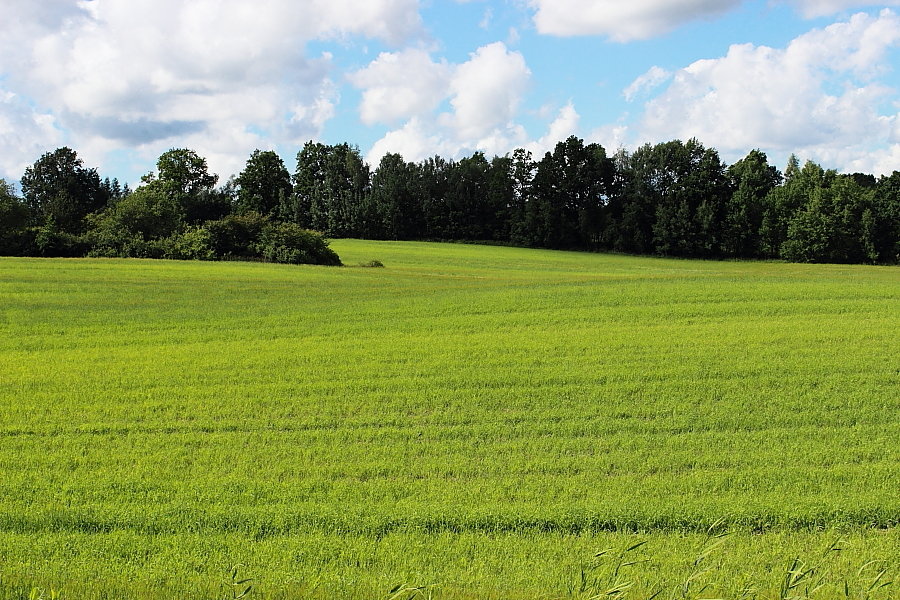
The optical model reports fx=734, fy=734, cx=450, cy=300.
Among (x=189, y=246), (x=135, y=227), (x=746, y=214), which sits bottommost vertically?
(x=189, y=246)

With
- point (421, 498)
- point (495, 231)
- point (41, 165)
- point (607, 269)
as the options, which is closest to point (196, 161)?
point (41, 165)

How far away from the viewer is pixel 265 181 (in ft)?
298

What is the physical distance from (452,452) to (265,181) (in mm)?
84791

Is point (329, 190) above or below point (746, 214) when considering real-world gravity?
above

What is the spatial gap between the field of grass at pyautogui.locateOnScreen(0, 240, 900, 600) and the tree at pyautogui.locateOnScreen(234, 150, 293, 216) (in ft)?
224

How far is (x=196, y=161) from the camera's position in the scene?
273 feet

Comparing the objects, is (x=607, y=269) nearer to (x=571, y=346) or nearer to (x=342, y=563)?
(x=571, y=346)

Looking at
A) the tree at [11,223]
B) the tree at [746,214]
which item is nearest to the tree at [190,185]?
the tree at [11,223]

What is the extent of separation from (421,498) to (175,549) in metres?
2.86

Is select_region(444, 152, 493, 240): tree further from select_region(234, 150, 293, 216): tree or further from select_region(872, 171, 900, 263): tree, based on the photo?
select_region(872, 171, 900, 263): tree

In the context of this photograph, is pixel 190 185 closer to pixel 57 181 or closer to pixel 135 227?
pixel 57 181

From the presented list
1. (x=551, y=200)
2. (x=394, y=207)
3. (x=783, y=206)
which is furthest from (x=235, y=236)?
(x=783, y=206)

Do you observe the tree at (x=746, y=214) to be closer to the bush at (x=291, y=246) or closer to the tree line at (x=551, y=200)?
the tree line at (x=551, y=200)

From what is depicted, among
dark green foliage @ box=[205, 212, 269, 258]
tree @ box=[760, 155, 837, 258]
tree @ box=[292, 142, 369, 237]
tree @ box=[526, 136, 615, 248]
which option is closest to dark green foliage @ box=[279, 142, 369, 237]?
tree @ box=[292, 142, 369, 237]
